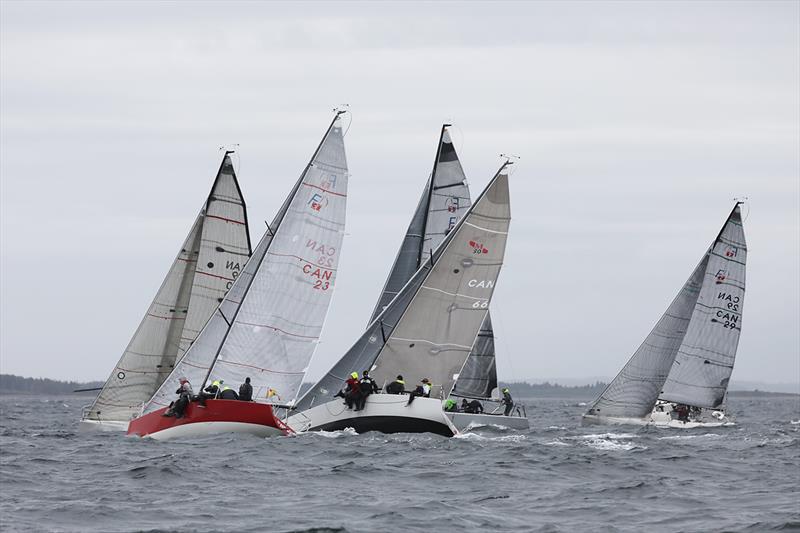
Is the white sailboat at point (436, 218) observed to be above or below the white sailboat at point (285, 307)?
above

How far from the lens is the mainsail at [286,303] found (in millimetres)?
32969

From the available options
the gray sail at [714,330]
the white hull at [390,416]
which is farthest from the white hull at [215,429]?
the gray sail at [714,330]

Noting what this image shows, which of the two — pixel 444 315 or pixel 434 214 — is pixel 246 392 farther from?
pixel 434 214

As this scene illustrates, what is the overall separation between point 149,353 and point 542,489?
2103 cm

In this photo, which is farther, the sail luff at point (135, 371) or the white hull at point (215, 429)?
the sail luff at point (135, 371)

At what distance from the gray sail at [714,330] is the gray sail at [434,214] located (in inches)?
590

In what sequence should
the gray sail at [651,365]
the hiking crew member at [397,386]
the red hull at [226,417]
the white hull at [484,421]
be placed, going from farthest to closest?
1. the gray sail at [651,365]
2. the white hull at [484,421]
3. the hiking crew member at [397,386]
4. the red hull at [226,417]

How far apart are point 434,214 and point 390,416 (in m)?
11.8

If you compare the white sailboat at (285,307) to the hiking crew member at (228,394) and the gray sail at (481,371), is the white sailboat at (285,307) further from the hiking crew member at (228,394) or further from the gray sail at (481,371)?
the gray sail at (481,371)

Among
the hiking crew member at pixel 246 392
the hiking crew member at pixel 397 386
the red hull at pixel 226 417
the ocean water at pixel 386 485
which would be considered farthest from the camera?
the hiking crew member at pixel 397 386

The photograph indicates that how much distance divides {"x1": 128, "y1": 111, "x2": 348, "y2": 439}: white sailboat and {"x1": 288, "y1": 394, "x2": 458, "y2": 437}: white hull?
1.61 meters

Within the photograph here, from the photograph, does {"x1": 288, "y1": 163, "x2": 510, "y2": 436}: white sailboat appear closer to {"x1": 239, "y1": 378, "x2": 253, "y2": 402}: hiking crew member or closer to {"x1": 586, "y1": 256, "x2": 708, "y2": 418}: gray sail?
{"x1": 239, "y1": 378, "x2": 253, "y2": 402}: hiking crew member

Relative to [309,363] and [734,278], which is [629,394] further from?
[309,363]

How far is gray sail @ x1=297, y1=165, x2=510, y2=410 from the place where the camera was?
35188 mm
